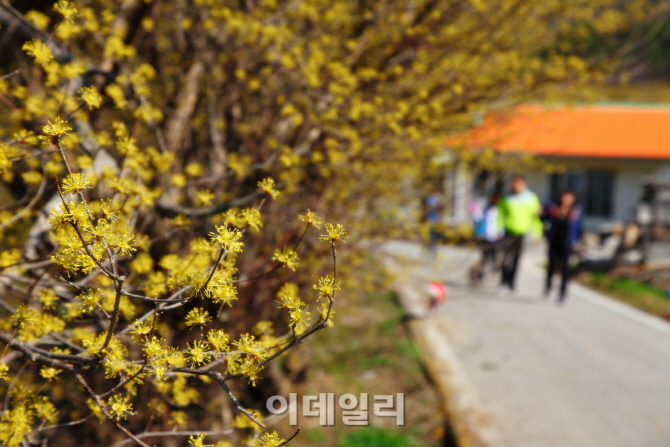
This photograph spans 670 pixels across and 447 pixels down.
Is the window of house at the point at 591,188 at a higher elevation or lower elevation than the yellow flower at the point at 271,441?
higher

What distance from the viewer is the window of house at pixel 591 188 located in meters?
18.7

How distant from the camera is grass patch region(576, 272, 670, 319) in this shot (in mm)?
8520

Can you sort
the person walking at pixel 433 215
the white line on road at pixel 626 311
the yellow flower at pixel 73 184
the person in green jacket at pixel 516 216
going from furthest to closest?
the person in green jacket at pixel 516 216
the white line on road at pixel 626 311
the person walking at pixel 433 215
the yellow flower at pixel 73 184

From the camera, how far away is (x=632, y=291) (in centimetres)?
951

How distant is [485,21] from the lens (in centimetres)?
494

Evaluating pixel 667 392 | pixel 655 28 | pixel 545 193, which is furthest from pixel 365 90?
pixel 545 193

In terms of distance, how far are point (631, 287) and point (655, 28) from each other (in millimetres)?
6193

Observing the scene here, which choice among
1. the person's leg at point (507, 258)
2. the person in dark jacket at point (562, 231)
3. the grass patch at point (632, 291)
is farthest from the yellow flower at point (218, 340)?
the grass patch at point (632, 291)

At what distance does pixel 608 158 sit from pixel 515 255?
39.2 feet

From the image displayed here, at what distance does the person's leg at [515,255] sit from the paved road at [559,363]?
1.29 ft

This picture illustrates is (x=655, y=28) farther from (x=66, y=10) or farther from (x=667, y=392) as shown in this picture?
(x=66, y=10)

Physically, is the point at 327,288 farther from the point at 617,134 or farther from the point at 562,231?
the point at 617,134

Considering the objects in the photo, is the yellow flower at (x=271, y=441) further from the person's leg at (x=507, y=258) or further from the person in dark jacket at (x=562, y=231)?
the person in dark jacket at (x=562, y=231)

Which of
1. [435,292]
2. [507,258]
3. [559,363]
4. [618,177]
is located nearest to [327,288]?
[435,292]
